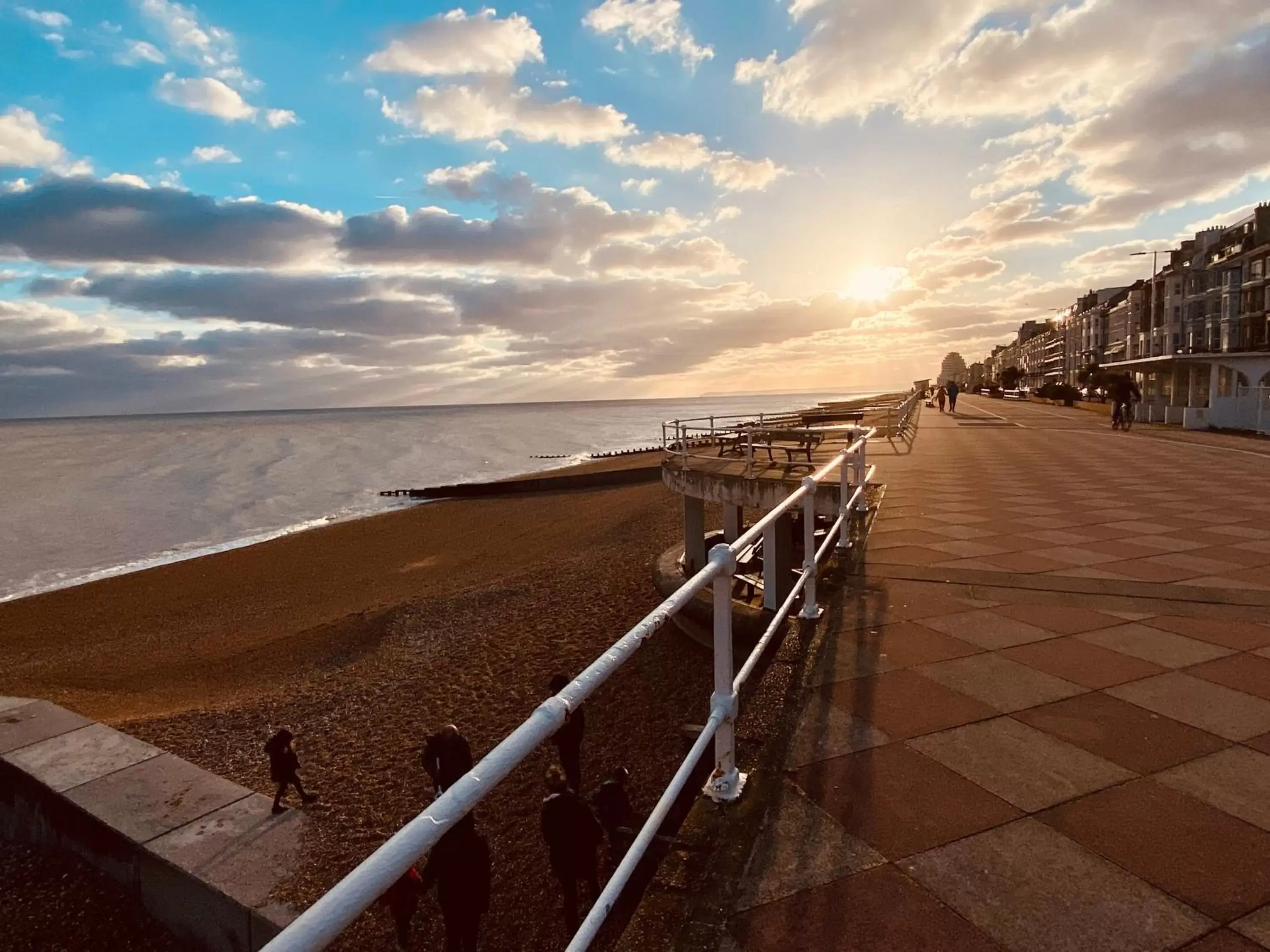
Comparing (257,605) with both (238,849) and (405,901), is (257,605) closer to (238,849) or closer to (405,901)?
(238,849)

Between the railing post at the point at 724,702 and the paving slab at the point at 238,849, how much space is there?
5351mm

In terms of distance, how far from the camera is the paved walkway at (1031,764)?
2.13m

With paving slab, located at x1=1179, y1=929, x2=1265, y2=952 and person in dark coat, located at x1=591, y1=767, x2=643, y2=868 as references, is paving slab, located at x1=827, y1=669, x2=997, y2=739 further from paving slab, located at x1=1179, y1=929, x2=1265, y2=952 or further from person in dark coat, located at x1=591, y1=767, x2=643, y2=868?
person in dark coat, located at x1=591, y1=767, x2=643, y2=868

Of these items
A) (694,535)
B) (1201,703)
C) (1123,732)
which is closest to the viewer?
(1123,732)

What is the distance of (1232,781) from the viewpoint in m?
2.83

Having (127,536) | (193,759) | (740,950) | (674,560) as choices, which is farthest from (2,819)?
(127,536)

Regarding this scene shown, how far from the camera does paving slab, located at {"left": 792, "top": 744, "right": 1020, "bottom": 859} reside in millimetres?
2531

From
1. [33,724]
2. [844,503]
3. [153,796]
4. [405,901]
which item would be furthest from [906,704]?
[33,724]

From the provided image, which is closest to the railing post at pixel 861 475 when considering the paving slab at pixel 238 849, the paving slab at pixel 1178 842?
the paving slab at pixel 1178 842

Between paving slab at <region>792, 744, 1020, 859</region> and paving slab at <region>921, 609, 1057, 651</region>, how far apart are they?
1704 millimetres

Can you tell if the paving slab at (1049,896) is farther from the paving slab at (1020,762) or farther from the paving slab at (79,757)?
the paving slab at (79,757)

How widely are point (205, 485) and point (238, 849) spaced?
61.6 m

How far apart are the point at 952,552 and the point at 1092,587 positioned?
1405mm

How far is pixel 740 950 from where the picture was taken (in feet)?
6.60
